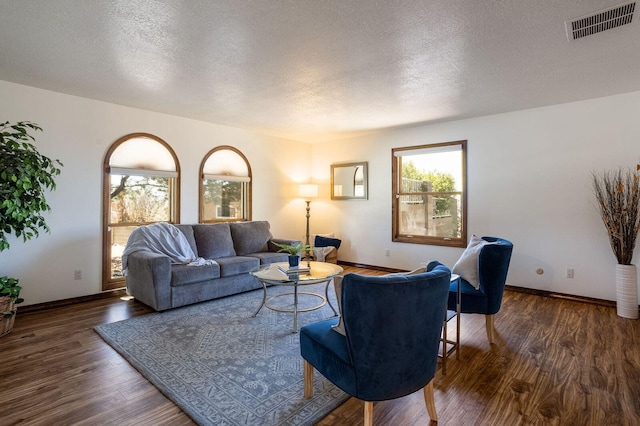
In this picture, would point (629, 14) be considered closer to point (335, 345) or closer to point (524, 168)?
point (524, 168)

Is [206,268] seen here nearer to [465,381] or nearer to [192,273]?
[192,273]

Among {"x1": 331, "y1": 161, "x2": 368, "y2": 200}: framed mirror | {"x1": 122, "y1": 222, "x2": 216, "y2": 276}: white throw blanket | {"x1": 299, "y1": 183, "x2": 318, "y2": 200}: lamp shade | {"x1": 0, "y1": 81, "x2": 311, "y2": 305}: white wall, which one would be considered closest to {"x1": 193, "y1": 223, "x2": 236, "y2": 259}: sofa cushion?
{"x1": 122, "y1": 222, "x2": 216, "y2": 276}: white throw blanket

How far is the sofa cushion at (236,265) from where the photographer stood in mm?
4051

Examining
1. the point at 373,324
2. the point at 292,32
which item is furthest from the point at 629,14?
the point at 373,324

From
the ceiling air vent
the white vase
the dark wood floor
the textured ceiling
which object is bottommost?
the dark wood floor

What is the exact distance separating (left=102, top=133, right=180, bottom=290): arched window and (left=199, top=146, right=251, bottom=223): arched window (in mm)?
496

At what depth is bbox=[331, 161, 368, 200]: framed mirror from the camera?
19.8 feet

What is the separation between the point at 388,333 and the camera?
150 centimetres

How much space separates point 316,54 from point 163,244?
2.89 meters

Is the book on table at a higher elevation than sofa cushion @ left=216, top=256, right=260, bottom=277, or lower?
higher

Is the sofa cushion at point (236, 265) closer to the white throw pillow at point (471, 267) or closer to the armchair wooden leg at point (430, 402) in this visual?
the white throw pillow at point (471, 267)

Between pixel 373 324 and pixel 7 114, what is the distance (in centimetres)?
437

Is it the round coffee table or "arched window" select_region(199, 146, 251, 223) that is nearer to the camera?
the round coffee table

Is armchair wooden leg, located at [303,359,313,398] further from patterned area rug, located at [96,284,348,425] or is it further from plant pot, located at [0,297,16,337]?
plant pot, located at [0,297,16,337]
